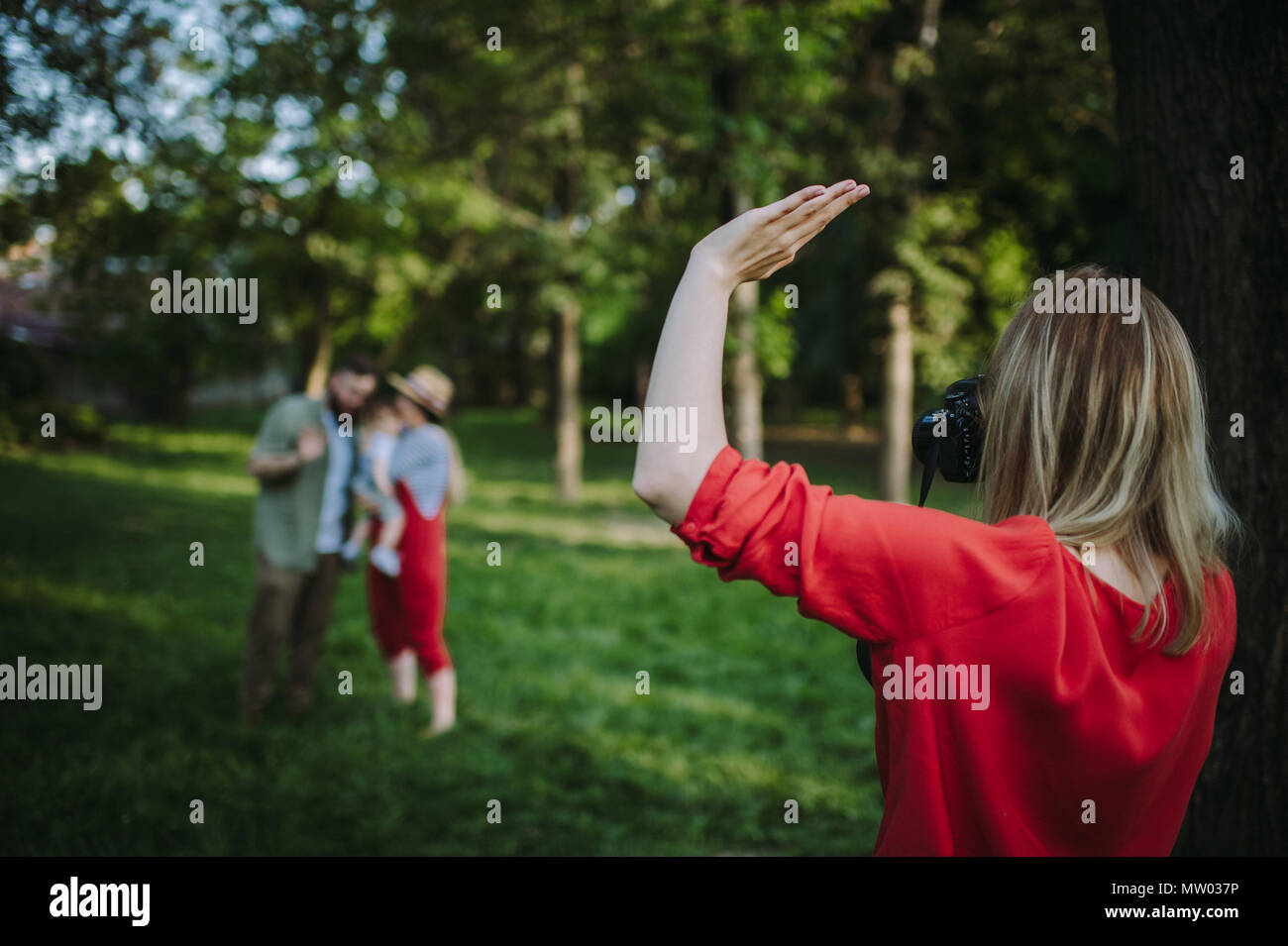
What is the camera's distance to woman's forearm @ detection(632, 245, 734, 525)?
4.21ft

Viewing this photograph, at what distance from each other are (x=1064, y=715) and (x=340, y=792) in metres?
4.45

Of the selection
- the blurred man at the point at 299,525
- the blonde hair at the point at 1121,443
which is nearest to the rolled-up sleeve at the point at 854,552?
the blonde hair at the point at 1121,443

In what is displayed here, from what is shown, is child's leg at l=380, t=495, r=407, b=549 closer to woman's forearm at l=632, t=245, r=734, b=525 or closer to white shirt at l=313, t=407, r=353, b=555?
white shirt at l=313, t=407, r=353, b=555

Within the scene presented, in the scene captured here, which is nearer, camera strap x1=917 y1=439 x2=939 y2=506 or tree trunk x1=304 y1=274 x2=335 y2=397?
camera strap x1=917 y1=439 x2=939 y2=506

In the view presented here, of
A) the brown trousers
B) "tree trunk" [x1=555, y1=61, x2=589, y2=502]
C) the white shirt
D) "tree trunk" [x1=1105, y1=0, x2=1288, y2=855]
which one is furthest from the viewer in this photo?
"tree trunk" [x1=555, y1=61, x2=589, y2=502]

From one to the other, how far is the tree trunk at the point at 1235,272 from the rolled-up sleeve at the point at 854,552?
1933 millimetres

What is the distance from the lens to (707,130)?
36.1 ft

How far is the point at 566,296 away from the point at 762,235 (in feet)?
41.6

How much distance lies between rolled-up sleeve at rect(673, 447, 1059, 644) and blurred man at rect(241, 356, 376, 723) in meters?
5.07

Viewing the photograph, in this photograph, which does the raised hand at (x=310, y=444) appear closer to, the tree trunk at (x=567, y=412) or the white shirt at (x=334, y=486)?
the white shirt at (x=334, y=486)

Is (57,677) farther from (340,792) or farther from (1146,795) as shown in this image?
(1146,795)

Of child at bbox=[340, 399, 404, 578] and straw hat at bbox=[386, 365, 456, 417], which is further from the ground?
straw hat at bbox=[386, 365, 456, 417]

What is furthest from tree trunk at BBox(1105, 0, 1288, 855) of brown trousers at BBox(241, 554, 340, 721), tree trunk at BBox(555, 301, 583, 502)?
tree trunk at BBox(555, 301, 583, 502)
